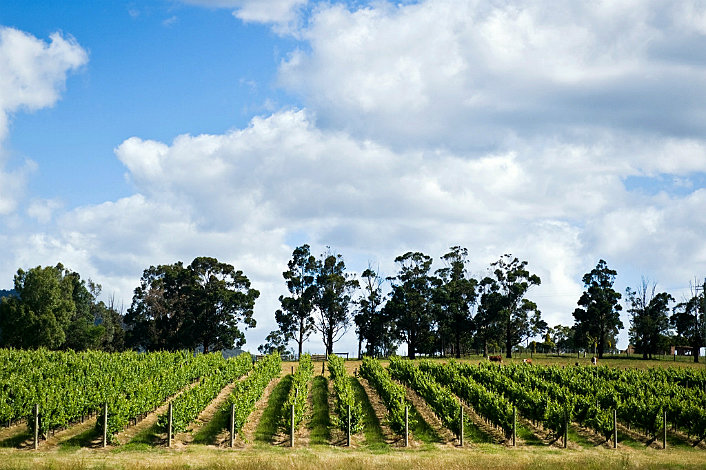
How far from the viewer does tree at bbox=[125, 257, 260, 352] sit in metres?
84.1

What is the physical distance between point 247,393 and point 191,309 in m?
52.5

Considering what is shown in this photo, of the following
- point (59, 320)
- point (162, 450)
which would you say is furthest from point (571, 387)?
point (59, 320)

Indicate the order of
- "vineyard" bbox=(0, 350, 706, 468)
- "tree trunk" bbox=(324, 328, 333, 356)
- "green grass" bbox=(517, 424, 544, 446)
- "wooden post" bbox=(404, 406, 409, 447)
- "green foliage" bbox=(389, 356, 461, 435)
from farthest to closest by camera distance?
"tree trunk" bbox=(324, 328, 333, 356), "green foliage" bbox=(389, 356, 461, 435), "green grass" bbox=(517, 424, 544, 446), "wooden post" bbox=(404, 406, 409, 447), "vineyard" bbox=(0, 350, 706, 468)

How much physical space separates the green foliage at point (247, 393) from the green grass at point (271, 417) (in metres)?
0.84

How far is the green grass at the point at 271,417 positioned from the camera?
30031mm

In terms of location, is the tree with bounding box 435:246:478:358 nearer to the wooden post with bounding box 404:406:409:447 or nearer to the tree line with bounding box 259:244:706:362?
the tree line with bounding box 259:244:706:362

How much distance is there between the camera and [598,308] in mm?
88062

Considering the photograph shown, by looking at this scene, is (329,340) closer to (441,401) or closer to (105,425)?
(441,401)

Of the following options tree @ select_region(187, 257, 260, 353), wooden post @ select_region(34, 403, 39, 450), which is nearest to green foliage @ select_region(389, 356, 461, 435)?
wooden post @ select_region(34, 403, 39, 450)

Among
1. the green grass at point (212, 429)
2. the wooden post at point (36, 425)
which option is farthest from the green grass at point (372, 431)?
the wooden post at point (36, 425)

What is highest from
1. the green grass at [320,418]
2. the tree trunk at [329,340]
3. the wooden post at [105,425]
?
the tree trunk at [329,340]

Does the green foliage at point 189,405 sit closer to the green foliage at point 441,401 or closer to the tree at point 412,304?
the green foliage at point 441,401

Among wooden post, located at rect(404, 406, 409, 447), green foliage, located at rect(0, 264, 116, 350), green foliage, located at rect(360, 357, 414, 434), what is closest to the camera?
wooden post, located at rect(404, 406, 409, 447)

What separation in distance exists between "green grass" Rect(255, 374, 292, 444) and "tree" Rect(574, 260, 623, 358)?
54.6 m
